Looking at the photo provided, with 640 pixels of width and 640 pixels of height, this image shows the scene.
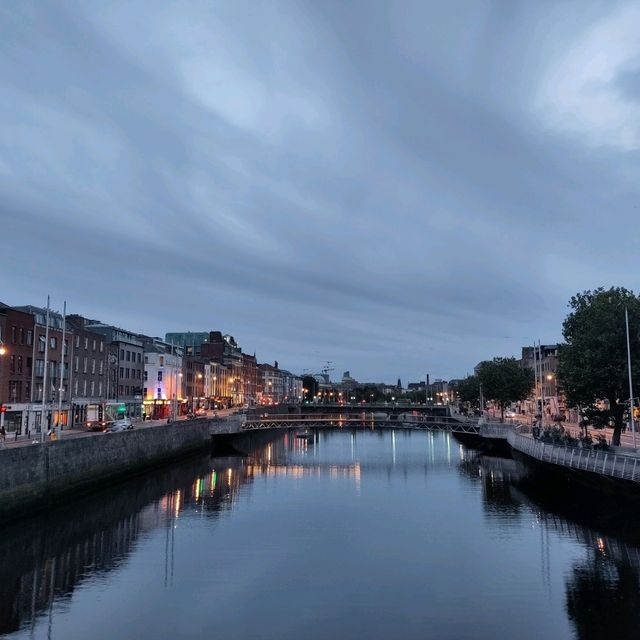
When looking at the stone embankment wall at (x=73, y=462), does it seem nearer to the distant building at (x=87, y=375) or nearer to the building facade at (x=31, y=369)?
the building facade at (x=31, y=369)

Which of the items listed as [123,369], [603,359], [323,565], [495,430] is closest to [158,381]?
[123,369]

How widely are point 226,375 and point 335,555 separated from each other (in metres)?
157

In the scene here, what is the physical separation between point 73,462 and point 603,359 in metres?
46.8

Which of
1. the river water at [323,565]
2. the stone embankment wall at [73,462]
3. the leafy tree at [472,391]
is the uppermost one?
the leafy tree at [472,391]

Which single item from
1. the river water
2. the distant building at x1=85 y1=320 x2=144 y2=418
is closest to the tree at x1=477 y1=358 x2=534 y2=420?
the river water

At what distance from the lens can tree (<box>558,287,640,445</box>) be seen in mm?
58312

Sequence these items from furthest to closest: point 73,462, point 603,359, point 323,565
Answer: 1. point 603,359
2. point 73,462
3. point 323,565

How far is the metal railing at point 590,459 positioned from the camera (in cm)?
4310

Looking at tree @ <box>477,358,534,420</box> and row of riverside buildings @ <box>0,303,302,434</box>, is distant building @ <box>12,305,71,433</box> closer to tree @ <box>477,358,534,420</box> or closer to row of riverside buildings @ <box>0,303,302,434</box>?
row of riverside buildings @ <box>0,303,302,434</box>

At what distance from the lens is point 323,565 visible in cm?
3678

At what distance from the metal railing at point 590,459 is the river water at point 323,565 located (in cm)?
373

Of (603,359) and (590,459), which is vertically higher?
(603,359)

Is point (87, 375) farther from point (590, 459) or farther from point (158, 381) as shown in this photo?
point (590, 459)

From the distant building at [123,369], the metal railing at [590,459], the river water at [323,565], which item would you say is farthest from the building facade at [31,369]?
the metal railing at [590,459]
